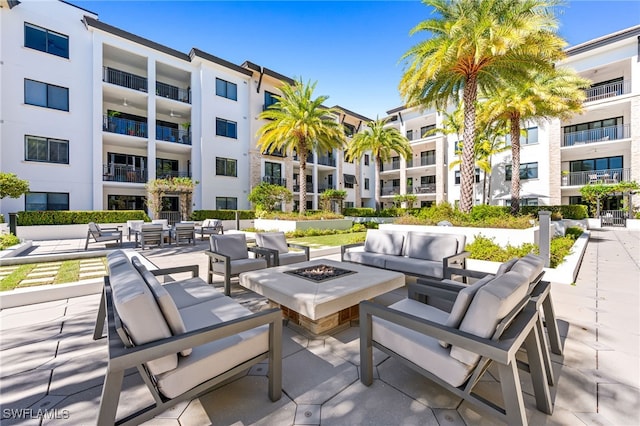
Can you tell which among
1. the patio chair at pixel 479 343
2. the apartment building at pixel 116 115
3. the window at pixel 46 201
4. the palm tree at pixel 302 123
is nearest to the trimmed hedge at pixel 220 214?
the apartment building at pixel 116 115

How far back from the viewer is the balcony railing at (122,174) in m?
18.0

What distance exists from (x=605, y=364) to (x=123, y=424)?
455cm

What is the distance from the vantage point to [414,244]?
6250mm

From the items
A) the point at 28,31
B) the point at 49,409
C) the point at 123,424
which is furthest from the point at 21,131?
the point at 123,424

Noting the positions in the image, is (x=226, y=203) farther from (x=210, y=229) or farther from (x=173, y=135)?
(x=210, y=229)

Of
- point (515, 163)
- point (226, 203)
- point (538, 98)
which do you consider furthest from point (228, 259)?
point (515, 163)

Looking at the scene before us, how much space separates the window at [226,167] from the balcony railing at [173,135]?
105 inches

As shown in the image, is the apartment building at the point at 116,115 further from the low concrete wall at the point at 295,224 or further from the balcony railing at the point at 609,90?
the balcony railing at the point at 609,90

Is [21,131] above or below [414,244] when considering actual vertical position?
above

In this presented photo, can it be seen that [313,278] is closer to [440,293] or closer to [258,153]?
[440,293]

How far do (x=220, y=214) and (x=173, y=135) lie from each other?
23.6 feet

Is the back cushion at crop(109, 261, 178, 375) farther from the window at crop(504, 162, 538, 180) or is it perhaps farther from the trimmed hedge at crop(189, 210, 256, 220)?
the window at crop(504, 162, 538, 180)

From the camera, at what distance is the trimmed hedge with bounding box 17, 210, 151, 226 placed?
550 inches

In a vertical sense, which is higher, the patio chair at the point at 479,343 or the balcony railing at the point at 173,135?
the balcony railing at the point at 173,135
